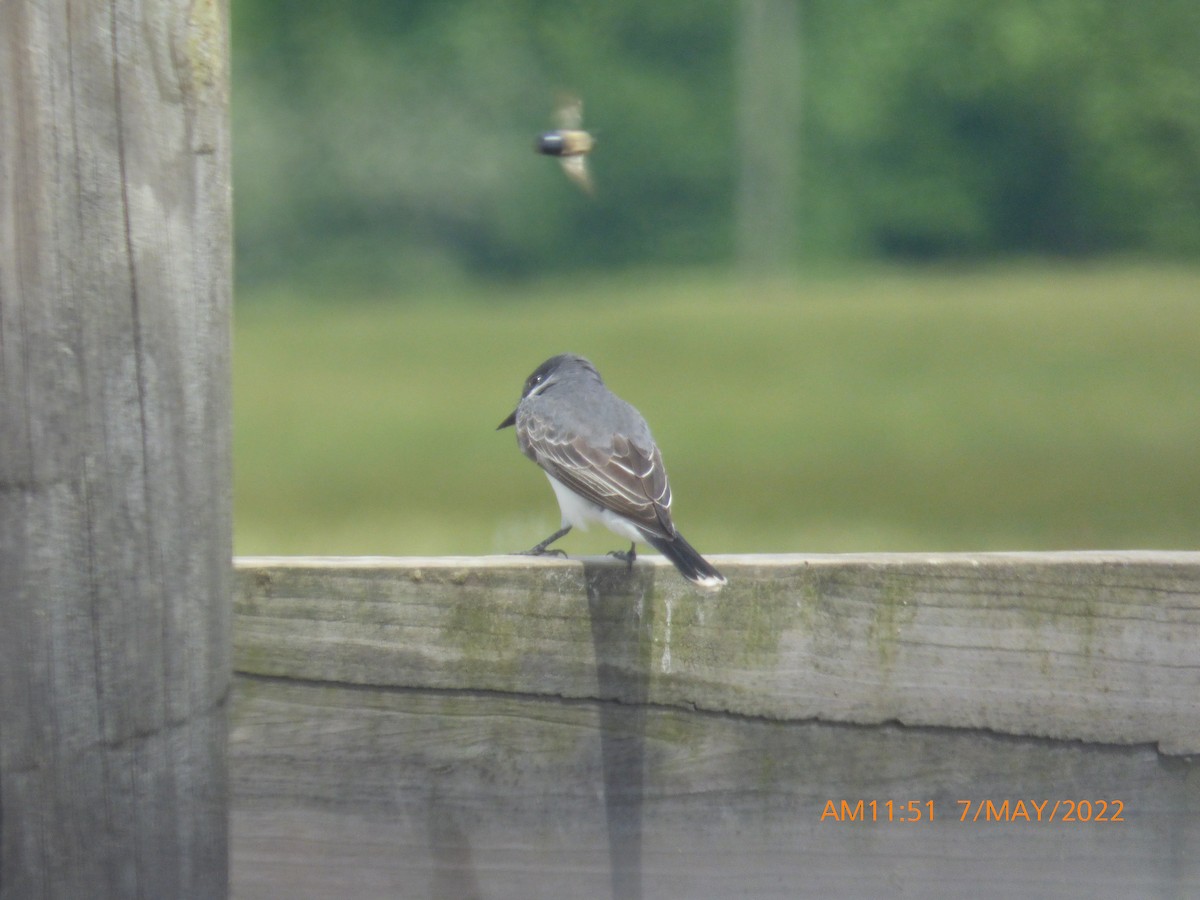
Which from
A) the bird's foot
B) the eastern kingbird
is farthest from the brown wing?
the bird's foot

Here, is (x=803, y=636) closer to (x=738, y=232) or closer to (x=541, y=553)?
(x=541, y=553)

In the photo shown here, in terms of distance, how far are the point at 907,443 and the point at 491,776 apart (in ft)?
41.1

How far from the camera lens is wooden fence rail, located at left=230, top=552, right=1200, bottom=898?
77.7 inches

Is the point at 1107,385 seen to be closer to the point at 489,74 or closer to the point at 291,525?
the point at 291,525

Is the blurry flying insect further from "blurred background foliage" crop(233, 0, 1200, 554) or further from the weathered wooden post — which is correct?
"blurred background foliage" crop(233, 0, 1200, 554)

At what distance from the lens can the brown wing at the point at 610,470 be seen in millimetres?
3775

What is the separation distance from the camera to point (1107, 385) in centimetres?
1695

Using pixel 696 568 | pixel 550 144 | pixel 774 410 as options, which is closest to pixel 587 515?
pixel 550 144

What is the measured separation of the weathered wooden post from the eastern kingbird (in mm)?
1910

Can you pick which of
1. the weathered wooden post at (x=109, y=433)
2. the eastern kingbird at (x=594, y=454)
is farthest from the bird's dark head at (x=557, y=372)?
the weathered wooden post at (x=109, y=433)

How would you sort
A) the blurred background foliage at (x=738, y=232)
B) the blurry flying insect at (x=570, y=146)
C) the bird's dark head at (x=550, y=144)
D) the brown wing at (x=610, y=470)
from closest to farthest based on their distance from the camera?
the brown wing at (x=610, y=470)
the bird's dark head at (x=550, y=144)
the blurry flying insect at (x=570, y=146)
the blurred background foliage at (x=738, y=232)

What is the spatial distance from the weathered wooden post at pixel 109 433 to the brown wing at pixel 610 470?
1993 mm
